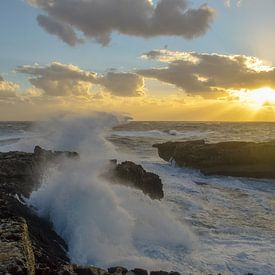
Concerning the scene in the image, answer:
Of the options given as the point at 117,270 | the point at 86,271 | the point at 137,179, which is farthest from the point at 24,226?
the point at 137,179

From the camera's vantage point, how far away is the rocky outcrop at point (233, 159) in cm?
2306

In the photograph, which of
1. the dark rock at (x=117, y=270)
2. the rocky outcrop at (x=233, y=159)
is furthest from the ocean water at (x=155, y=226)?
the rocky outcrop at (x=233, y=159)

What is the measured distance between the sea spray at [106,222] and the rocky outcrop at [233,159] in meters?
11.0

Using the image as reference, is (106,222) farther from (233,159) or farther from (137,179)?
(233,159)

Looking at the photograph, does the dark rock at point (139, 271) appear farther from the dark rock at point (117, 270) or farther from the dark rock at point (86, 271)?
the dark rock at point (86, 271)

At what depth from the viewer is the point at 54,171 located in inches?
509

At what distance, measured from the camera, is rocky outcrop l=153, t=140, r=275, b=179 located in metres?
23.1

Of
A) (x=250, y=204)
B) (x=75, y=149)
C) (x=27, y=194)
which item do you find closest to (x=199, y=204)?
(x=250, y=204)

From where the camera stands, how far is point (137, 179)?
47.7 ft

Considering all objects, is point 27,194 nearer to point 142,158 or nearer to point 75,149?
point 75,149

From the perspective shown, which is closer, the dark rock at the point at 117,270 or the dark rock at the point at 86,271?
the dark rock at the point at 86,271

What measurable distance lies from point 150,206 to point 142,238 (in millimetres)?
2596

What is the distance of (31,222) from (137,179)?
6.11 m

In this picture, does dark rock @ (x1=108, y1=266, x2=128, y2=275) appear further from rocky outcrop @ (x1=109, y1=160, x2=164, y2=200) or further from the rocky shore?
rocky outcrop @ (x1=109, y1=160, x2=164, y2=200)
